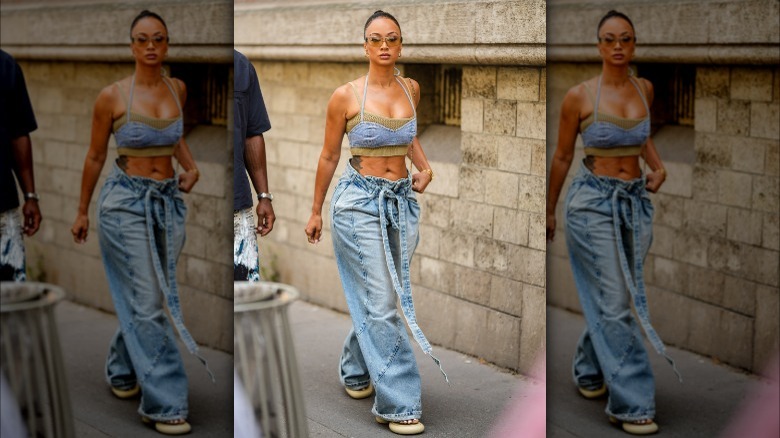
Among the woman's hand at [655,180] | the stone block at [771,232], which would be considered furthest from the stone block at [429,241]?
the stone block at [771,232]

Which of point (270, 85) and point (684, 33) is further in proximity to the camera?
point (270, 85)

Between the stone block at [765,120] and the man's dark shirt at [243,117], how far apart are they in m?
1.45

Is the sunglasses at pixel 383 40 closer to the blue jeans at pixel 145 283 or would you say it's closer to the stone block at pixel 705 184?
the blue jeans at pixel 145 283

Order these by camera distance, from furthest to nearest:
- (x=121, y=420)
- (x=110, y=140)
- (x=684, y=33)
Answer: (x=121, y=420)
(x=110, y=140)
(x=684, y=33)

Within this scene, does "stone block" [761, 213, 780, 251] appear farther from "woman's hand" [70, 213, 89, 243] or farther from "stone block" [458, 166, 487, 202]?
"woman's hand" [70, 213, 89, 243]

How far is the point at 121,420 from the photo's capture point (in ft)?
11.6

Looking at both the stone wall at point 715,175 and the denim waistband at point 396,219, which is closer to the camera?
the stone wall at point 715,175

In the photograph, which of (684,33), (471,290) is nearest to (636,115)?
(684,33)

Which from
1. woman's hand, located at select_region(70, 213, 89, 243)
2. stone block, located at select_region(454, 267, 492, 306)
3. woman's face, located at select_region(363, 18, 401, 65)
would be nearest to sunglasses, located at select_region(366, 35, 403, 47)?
woman's face, located at select_region(363, 18, 401, 65)

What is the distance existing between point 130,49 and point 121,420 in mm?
1201

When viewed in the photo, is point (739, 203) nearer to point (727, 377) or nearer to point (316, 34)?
point (727, 377)

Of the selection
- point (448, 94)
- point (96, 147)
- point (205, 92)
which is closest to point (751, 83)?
point (448, 94)

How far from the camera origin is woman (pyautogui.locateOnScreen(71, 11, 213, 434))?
3.30 meters

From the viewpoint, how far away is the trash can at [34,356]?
3.32 m
